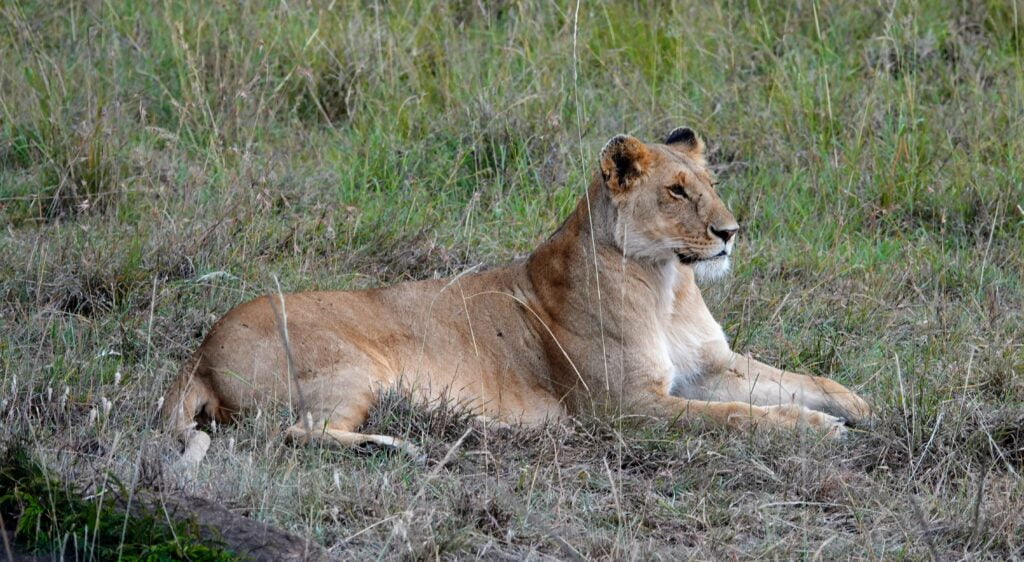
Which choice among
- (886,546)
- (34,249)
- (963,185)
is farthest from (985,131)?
(34,249)

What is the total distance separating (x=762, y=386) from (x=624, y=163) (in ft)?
3.03

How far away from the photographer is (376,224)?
6.24 meters

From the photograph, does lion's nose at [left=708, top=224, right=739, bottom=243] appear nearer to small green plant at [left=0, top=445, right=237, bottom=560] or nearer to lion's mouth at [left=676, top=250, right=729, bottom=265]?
lion's mouth at [left=676, top=250, right=729, bottom=265]

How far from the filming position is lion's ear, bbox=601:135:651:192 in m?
4.79

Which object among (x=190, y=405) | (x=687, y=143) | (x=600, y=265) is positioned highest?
(x=687, y=143)

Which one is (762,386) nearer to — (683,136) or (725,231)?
(725,231)

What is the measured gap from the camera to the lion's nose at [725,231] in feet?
15.4

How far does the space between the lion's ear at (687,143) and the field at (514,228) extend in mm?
495

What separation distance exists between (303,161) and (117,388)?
268 cm

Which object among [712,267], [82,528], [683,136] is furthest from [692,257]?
[82,528]

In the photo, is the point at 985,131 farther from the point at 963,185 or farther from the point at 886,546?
the point at 886,546

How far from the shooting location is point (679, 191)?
4805 mm

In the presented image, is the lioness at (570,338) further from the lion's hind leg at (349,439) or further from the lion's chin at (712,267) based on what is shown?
the lion's hind leg at (349,439)

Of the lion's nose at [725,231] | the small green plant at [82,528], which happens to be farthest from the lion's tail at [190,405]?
the lion's nose at [725,231]
